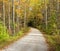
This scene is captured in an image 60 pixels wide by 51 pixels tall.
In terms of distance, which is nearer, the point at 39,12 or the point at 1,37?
the point at 1,37

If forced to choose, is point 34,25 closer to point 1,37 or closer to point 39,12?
point 39,12

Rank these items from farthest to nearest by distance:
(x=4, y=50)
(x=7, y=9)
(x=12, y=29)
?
(x=7, y=9) → (x=12, y=29) → (x=4, y=50)

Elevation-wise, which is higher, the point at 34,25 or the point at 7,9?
the point at 7,9

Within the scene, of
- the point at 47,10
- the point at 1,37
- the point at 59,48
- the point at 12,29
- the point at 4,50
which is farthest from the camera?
the point at 47,10

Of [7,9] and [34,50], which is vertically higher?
[7,9]

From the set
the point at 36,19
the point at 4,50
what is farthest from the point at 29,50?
the point at 36,19

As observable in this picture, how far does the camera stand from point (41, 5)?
77.1 metres

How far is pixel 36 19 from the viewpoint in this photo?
8362 centimetres

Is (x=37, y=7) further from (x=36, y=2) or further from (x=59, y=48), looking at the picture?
(x=59, y=48)

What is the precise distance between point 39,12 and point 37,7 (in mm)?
5115

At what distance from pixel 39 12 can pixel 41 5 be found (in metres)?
3.30

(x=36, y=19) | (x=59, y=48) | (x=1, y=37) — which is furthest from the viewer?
(x=36, y=19)

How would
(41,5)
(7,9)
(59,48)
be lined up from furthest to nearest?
(41,5) → (7,9) → (59,48)

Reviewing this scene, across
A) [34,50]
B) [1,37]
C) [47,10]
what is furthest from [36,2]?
[34,50]
